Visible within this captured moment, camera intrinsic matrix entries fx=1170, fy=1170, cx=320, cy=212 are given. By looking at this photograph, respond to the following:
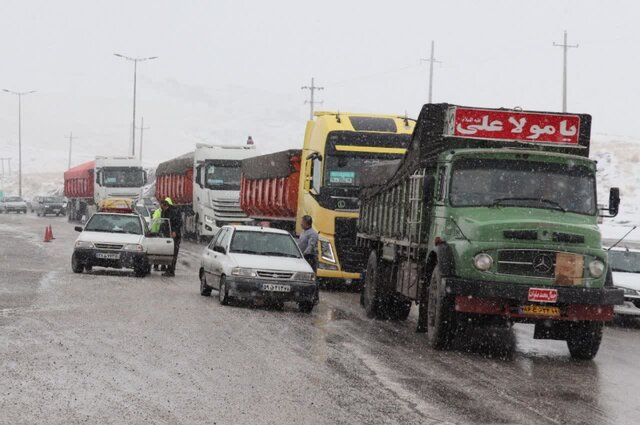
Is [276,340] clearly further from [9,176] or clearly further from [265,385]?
[9,176]

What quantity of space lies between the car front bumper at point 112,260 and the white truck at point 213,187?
1659 centimetres

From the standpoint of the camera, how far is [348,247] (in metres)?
24.7

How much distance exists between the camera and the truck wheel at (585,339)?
14281 millimetres

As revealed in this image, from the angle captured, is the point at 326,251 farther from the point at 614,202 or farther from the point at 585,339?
the point at 585,339

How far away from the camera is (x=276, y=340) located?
1441 cm

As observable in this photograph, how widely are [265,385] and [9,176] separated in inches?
6720

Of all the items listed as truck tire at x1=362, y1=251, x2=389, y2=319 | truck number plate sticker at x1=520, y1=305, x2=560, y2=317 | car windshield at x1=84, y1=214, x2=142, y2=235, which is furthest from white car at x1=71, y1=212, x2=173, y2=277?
truck number plate sticker at x1=520, y1=305, x2=560, y2=317

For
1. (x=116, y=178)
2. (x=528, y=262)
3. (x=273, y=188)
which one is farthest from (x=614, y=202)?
(x=116, y=178)

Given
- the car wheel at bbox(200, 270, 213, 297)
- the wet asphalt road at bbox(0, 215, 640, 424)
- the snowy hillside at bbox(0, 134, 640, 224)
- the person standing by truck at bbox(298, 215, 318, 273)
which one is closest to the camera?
the wet asphalt road at bbox(0, 215, 640, 424)

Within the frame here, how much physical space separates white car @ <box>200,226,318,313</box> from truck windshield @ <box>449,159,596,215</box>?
4763mm

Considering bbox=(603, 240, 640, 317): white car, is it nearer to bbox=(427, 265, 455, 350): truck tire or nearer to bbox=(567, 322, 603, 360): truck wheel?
bbox=(567, 322, 603, 360): truck wheel

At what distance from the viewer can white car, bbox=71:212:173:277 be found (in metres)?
25.7

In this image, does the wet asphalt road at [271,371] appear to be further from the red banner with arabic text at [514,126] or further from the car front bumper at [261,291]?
the red banner with arabic text at [514,126]

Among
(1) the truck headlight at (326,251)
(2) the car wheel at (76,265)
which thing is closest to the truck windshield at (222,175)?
(2) the car wheel at (76,265)
